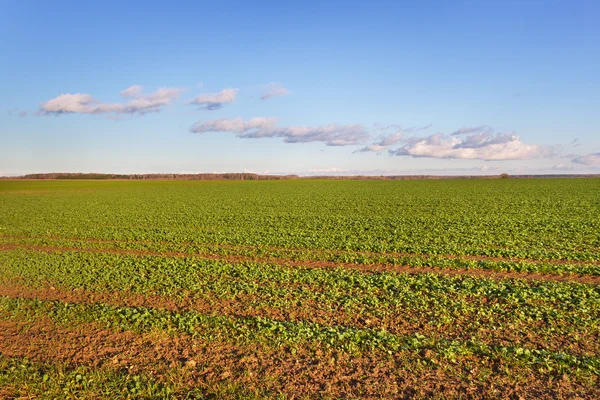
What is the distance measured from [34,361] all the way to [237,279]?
6994 millimetres

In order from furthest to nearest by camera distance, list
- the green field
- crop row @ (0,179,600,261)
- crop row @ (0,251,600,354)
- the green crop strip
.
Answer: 1. crop row @ (0,179,600,261)
2. crop row @ (0,251,600,354)
3. the green crop strip
4. the green field

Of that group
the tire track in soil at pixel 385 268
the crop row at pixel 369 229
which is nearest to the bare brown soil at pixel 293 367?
the tire track in soil at pixel 385 268

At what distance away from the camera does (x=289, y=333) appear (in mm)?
9727

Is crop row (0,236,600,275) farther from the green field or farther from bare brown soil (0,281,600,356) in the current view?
bare brown soil (0,281,600,356)

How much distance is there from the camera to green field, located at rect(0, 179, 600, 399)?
780cm

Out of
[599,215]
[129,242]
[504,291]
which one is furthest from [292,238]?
[599,215]

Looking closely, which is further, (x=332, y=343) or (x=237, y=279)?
(x=237, y=279)

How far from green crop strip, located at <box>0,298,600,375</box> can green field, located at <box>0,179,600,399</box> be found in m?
0.04

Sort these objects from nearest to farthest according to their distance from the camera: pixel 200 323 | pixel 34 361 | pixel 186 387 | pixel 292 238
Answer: pixel 186 387 → pixel 34 361 → pixel 200 323 → pixel 292 238

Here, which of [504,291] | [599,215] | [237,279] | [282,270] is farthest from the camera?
[599,215]

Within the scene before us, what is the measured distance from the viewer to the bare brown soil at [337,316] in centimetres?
941

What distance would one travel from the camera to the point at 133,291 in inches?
537

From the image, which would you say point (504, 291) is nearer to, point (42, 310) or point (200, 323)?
point (200, 323)

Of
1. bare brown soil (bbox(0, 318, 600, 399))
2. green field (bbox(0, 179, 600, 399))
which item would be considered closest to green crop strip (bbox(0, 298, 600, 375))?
green field (bbox(0, 179, 600, 399))
